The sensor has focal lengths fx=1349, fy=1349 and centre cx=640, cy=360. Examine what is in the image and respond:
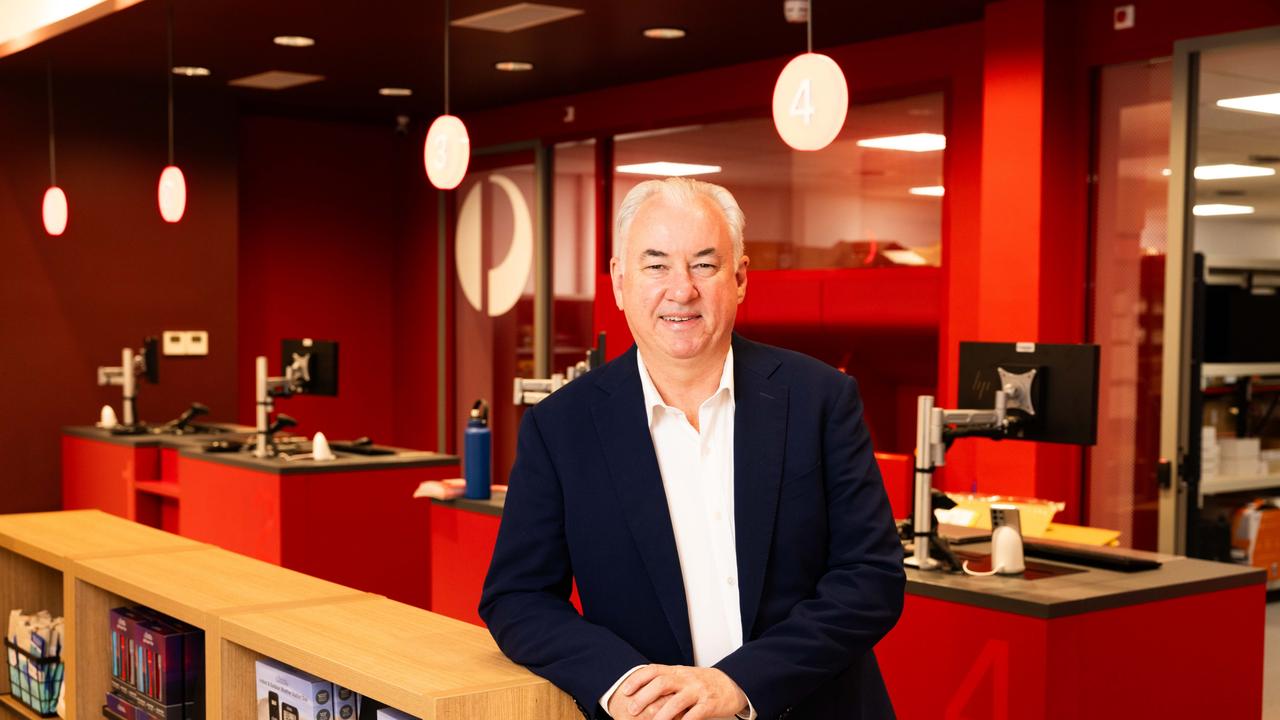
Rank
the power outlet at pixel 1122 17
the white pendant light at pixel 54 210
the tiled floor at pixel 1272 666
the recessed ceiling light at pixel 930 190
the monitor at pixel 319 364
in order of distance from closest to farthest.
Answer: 1. the tiled floor at pixel 1272 666
2. the power outlet at pixel 1122 17
3. the monitor at pixel 319 364
4. the recessed ceiling light at pixel 930 190
5. the white pendant light at pixel 54 210

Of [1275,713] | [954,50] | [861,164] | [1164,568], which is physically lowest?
[1275,713]

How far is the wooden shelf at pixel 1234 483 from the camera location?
22.8 ft

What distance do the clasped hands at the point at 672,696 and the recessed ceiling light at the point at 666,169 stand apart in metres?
5.80

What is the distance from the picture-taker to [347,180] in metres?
9.63

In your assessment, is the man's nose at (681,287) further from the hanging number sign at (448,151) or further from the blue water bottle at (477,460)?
the hanging number sign at (448,151)

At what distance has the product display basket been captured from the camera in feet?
9.19

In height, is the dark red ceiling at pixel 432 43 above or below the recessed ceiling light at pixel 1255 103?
above

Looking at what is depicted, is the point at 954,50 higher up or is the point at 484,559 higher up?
the point at 954,50

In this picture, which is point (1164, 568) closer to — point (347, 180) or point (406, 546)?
point (406, 546)

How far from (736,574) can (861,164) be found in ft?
16.5

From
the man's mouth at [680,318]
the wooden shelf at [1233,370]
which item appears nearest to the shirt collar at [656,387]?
the man's mouth at [680,318]

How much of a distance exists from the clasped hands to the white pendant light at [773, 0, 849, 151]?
9.32 feet

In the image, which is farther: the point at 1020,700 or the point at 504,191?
the point at 504,191

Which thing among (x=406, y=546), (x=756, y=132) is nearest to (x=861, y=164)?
(x=756, y=132)
